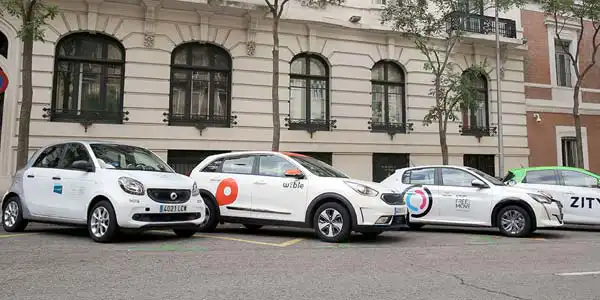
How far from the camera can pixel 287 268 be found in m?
6.50

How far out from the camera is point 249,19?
1772cm

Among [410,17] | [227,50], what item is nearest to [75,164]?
[227,50]

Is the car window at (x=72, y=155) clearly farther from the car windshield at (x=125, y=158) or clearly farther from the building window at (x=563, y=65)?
the building window at (x=563, y=65)

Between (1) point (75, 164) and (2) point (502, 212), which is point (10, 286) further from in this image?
(2) point (502, 212)

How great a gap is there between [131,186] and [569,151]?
22171mm

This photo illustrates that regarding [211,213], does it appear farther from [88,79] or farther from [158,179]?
[88,79]

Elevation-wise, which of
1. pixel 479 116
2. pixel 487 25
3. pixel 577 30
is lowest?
pixel 479 116

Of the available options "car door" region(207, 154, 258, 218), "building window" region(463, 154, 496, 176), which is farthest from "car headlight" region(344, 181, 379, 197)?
"building window" region(463, 154, 496, 176)

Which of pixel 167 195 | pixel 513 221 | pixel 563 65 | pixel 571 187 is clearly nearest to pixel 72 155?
pixel 167 195

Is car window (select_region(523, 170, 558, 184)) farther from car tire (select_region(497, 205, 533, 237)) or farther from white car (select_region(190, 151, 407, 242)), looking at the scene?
white car (select_region(190, 151, 407, 242))

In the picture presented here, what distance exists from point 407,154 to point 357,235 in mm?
10309

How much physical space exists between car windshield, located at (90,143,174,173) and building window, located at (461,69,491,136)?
1532 cm

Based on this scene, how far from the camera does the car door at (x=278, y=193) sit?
9195 millimetres

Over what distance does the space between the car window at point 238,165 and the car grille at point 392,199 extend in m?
2.72
